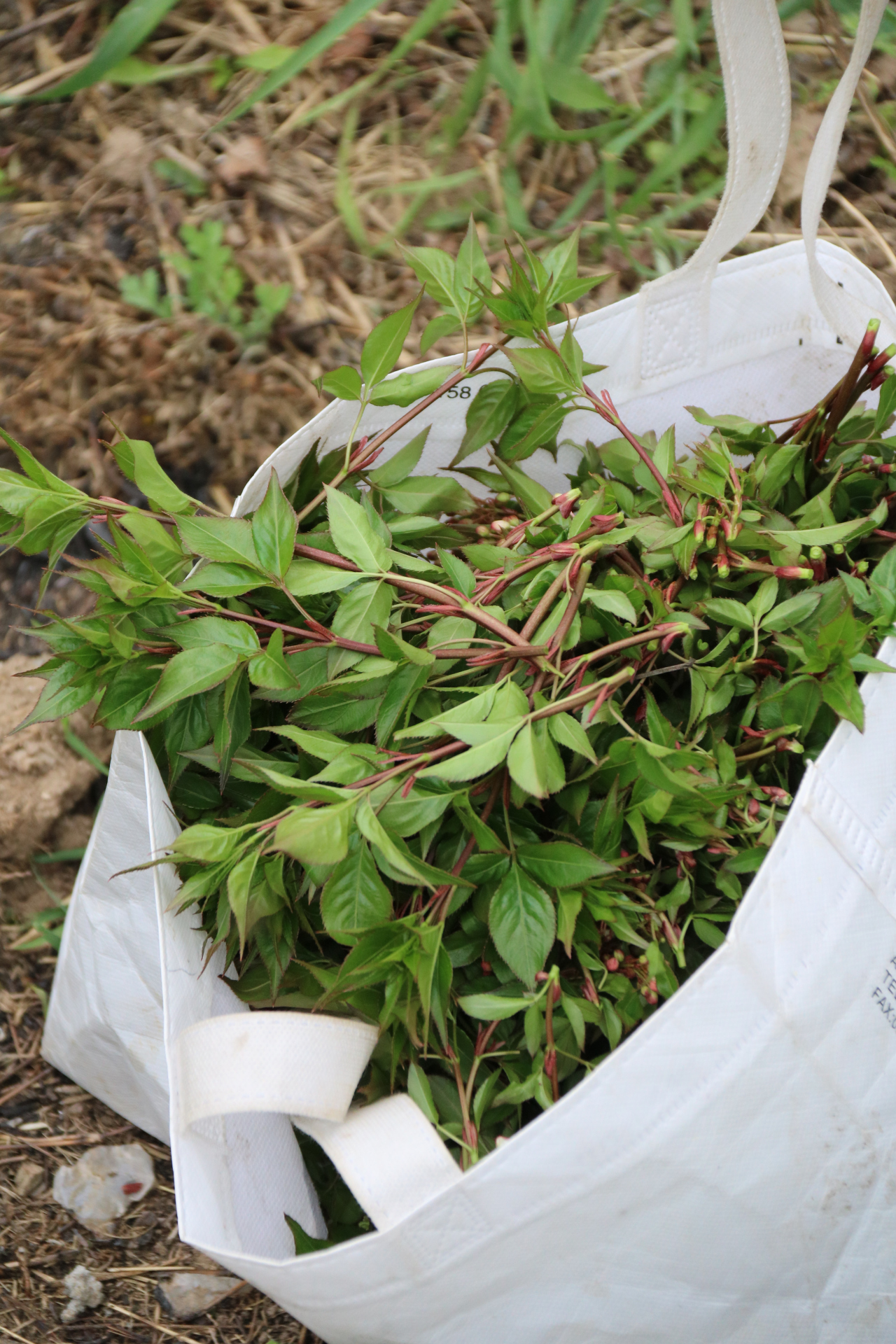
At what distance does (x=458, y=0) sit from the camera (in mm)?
1334

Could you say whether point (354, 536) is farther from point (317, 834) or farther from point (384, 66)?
point (384, 66)

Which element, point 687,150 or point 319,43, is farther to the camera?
point 687,150

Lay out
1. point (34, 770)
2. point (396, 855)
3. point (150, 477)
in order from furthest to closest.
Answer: point (34, 770) → point (150, 477) → point (396, 855)

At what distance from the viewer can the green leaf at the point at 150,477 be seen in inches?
23.7

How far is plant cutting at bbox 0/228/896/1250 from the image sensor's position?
1.84 ft

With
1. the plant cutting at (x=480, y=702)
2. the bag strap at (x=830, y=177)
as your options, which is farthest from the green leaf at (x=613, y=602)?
the bag strap at (x=830, y=177)

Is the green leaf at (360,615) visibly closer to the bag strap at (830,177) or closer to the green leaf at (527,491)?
the green leaf at (527,491)

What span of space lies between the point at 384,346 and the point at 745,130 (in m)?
0.31

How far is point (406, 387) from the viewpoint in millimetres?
698

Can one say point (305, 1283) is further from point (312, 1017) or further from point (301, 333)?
point (301, 333)

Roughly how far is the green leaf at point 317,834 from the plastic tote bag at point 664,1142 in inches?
4.3

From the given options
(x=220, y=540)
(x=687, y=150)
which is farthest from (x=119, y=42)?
(x=220, y=540)

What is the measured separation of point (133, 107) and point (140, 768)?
1006 millimetres

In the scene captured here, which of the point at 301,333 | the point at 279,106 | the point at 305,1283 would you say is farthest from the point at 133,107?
the point at 305,1283
